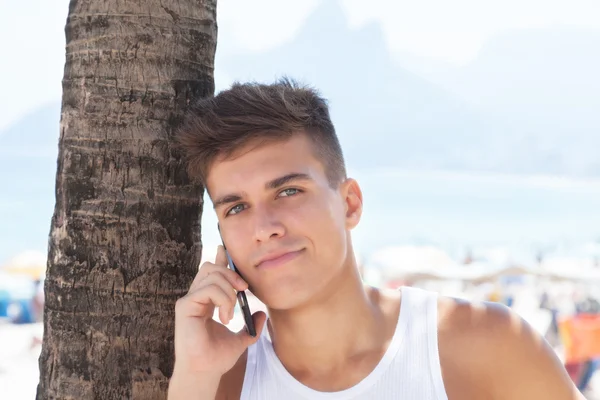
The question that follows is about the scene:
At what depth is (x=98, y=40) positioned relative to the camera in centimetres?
255

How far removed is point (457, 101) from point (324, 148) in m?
66.4

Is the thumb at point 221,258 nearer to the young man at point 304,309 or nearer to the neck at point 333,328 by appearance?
the young man at point 304,309

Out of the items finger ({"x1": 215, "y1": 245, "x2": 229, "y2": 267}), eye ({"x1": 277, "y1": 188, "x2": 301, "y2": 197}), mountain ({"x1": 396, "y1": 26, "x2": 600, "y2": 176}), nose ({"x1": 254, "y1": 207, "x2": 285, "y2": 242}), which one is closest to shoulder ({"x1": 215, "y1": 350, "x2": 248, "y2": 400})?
finger ({"x1": 215, "y1": 245, "x2": 229, "y2": 267})

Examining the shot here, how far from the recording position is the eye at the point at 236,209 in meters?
2.76

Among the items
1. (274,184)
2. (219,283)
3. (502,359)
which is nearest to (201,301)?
(219,283)

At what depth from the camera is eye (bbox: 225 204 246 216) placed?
276 cm

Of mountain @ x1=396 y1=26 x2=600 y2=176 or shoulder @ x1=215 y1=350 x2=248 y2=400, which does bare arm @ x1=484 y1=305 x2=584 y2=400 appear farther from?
mountain @ x1=396 y1=26 x2=600 y2=176

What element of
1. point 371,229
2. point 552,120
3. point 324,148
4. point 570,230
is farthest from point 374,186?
point 324,148

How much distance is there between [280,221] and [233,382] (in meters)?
0.70

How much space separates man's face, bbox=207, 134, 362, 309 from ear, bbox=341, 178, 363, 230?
101mm

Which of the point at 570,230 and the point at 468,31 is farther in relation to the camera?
the point at 468,31

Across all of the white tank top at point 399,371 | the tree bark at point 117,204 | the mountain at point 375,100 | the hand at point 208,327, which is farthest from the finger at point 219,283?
the mountain at point 375,100

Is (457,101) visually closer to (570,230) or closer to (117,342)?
(570,230)

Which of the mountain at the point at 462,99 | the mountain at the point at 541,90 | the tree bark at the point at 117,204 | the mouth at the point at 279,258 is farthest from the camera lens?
the mountain at the point at 541,90
